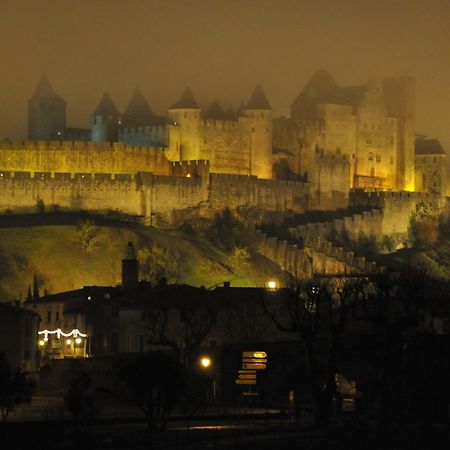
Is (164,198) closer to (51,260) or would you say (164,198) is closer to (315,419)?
(51,260)

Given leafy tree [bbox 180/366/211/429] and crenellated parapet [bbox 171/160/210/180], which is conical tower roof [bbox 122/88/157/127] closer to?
crenellated parapet [bbox 171/160/210/180]

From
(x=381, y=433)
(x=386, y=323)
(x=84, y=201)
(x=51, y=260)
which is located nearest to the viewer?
(x=381, y=433)

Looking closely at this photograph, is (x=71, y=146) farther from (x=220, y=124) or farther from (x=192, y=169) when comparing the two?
(x=220, y=124)

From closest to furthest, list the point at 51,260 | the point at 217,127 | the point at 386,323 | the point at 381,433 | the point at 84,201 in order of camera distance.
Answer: the point at 381,433 < the point at 386,323 < the point at 51,260 < the point at 84,201 < the point at 217,127

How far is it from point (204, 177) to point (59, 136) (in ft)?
49.7

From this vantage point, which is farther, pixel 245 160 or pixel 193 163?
pixel 245 160

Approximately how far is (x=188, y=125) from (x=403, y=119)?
2009 centimetres

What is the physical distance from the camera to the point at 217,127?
131125mm

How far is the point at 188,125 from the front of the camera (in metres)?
130

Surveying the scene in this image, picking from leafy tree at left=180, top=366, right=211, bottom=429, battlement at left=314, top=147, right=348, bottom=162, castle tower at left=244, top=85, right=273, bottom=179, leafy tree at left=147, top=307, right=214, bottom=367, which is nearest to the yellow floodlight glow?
leafy tree at left=180, top=366, right=211, bottom=429

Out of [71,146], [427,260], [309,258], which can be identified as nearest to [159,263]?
[309,258]

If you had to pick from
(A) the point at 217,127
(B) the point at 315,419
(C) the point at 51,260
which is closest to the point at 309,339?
(B) the point at 315,419

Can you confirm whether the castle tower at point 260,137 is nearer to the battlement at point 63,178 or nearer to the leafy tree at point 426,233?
the leafy tree at point 426,233

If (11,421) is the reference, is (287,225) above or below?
above
